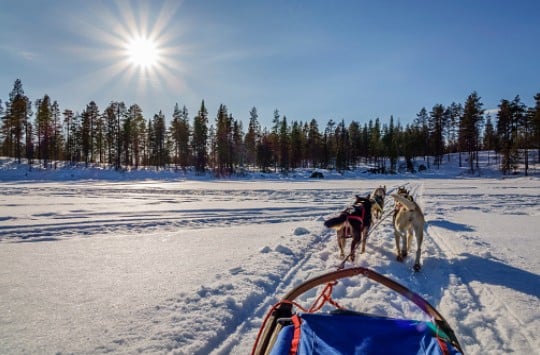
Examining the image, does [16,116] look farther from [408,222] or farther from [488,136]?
[488,136]

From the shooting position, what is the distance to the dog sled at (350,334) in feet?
6.45

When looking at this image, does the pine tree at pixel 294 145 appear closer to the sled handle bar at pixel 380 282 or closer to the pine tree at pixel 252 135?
the pine tree at pixel 252 135

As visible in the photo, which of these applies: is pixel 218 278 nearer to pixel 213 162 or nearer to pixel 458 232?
pixel 458 232

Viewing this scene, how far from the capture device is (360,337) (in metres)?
2.12

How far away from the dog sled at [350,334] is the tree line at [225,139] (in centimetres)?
4585

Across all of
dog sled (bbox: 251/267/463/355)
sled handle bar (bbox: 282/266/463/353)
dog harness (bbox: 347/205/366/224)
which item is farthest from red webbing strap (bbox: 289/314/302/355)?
dog harness (bbox: 347/205/366/224)

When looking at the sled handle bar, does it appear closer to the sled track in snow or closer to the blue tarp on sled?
the blue tarp on sled

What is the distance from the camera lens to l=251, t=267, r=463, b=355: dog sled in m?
1.97

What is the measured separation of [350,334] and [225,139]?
52233 mm

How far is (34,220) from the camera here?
944cm

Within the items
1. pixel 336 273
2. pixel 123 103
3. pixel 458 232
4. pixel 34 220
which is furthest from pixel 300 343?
pixel 123 103

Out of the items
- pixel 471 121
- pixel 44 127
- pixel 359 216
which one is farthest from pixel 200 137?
pixel 359 216

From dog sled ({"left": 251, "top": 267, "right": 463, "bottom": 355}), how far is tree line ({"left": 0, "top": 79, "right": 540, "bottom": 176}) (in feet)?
150

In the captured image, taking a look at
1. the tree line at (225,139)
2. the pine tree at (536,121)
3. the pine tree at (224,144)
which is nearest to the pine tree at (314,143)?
the tree line at (225,139)
